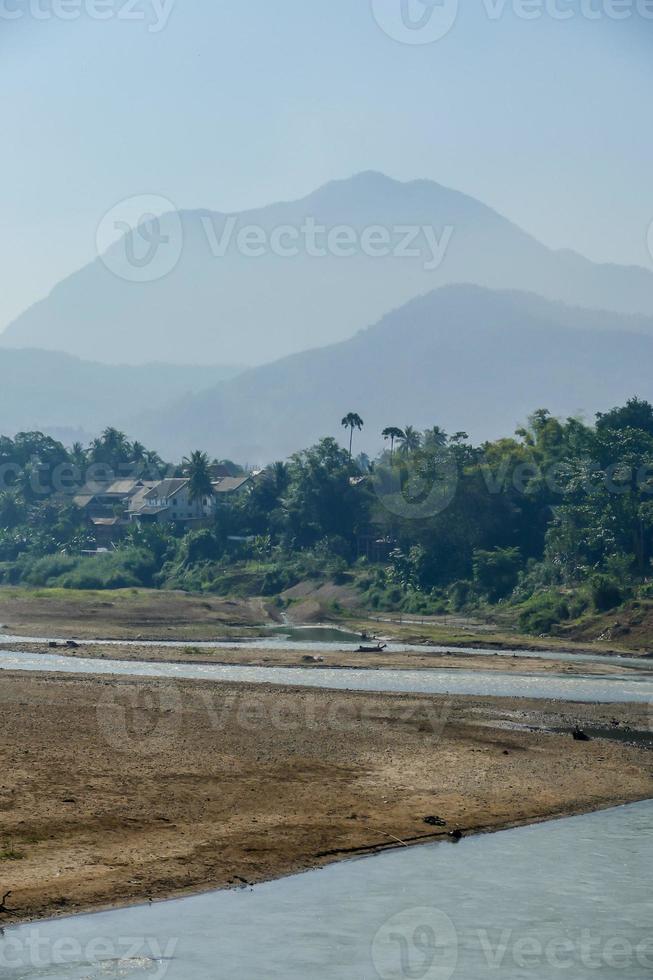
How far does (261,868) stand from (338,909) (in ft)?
7.80

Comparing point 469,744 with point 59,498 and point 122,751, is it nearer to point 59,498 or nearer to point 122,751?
point 122,751

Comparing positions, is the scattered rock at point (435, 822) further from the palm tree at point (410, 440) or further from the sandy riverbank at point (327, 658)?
the palm tree at point (410, 440)

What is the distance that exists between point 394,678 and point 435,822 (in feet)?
97.5

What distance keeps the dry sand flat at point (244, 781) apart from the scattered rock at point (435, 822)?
0.67ft

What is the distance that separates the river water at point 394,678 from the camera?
53.4 m

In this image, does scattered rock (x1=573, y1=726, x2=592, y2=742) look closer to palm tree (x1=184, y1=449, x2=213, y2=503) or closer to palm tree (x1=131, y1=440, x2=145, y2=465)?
palm tree (x1=184, y1=449, x2=213, y2=503)

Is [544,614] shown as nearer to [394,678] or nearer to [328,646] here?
[328,646]

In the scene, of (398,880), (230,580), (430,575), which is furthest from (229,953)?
(230,580)

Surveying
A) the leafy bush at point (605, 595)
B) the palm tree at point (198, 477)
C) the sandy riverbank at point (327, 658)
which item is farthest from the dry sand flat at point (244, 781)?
the palm tree at point (198, 477)

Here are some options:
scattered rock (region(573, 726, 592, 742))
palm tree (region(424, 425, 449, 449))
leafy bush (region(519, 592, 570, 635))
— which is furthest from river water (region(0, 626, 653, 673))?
palm tree (region(424, 425, 449, 449))

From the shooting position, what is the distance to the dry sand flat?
24516 millimetres

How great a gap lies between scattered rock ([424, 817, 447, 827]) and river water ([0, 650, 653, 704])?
23037mm

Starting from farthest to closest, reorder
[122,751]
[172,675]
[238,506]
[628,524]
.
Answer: [238,506] → [628,524] → [172,675] → [122,751]

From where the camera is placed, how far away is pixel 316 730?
38781 mm
